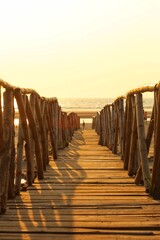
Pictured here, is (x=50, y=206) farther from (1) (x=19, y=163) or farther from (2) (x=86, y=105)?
(2) (x=86, y=105)

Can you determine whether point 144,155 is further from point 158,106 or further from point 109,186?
point 158,106

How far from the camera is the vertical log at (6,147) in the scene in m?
4.62

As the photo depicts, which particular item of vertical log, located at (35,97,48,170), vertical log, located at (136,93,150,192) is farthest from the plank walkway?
vertical log, located at (35,97,48,170)

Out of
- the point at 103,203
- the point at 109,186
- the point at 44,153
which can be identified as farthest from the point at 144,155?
the point at 44,153

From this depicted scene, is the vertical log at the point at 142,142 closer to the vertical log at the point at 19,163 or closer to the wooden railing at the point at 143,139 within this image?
the wooden railing at the point at 143,139

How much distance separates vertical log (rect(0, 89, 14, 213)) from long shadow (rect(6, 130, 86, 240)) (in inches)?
12.7

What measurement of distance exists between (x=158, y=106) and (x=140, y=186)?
6.15 ft

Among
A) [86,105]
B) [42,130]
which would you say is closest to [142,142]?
[42,130]

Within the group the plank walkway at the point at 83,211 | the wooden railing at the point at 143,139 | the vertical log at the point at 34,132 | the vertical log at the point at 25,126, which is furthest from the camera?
the vertical log at the point at 34,132

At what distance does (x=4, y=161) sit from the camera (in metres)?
4.69

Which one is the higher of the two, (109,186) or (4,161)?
(4,161)

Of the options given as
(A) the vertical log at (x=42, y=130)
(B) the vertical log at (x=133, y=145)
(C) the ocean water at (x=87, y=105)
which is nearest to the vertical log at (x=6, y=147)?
(A) the vertical log at (x=42, y=130)

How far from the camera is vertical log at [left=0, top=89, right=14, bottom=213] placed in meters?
4.62

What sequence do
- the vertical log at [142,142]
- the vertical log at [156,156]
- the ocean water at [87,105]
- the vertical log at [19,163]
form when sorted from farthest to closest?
the ocean water at [87,105] → the vertical log at [142,142] → the vertical log at [19,163] → the vertical log at [156,156]
